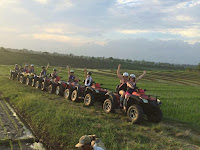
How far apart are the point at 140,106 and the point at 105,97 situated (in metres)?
2.41

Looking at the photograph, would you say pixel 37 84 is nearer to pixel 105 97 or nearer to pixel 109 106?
pixel 105 97

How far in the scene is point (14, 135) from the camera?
5750 millimetres

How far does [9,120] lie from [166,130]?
223 inches

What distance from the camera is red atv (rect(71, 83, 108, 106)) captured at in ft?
30.0

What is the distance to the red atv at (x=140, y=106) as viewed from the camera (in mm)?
6654

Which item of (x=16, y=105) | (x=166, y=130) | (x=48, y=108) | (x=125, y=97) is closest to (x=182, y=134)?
(x=166, y=130)

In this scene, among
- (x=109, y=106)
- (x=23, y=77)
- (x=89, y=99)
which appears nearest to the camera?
(x=109, y=106)

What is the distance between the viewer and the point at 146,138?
541 cm

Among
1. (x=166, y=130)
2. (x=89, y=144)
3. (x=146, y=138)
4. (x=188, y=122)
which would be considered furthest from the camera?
(x=188, y=122)

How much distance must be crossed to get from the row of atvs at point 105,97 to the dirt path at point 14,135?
133 inches

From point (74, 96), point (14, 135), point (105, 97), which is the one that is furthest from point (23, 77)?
point (14, 135)

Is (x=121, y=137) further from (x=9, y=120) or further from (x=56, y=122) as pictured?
(x=9, y=120)

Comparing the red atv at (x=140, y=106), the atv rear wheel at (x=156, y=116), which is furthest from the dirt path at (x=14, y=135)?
the atv rear wheel at (x=156, y=116)

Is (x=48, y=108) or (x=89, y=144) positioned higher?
(x=89, y=144)
